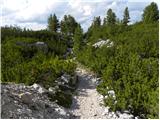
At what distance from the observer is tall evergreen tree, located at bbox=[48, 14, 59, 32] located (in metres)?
68.2

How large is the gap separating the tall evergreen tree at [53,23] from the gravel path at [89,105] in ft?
140

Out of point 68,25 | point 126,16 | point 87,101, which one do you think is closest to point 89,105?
point 87,101

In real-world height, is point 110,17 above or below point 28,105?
above

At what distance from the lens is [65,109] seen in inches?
758

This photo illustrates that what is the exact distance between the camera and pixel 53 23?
6919 centimetres

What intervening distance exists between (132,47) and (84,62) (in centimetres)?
537

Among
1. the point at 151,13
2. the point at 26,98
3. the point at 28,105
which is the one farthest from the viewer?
the point at 151,13

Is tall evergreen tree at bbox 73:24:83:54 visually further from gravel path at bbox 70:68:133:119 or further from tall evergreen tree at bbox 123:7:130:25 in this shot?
tall evergreen tree at bbox 123:7:130:25

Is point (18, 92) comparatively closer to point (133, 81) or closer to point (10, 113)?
point (10, 113)

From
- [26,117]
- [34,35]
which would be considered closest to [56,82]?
[26,117]

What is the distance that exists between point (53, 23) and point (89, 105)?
163 feet

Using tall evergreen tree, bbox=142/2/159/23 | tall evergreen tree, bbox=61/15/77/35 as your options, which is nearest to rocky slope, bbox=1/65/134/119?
tall evergreen tree, bbox=61/15/77/35

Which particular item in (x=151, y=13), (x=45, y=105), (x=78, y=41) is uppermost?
(x=151, y=13)

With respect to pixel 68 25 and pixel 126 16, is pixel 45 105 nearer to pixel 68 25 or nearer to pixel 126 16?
pixel 68 25
